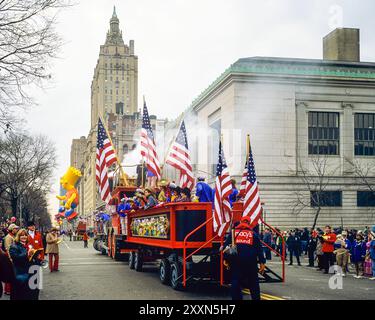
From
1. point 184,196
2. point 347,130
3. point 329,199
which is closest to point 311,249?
point 184,196

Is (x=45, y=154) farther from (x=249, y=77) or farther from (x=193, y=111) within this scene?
(x=249, y=77)

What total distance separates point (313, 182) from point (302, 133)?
188 inches

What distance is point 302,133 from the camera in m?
49.2

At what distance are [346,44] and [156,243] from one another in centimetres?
4341

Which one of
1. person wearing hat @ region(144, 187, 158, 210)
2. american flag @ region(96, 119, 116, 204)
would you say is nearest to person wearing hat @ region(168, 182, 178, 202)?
person wearing hat @ region(144, 187, 158, 210)

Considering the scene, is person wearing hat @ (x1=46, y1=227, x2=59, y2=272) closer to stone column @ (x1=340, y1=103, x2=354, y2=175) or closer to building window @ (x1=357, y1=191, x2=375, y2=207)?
building window @ (x1=357, y1=191, x2=375, y2=207)

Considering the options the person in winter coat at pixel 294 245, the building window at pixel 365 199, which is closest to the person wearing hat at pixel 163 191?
the person in winter coat at pixel 294 245

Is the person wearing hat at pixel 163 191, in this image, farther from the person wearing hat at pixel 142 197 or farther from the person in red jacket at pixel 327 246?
the person in red jacket at pixel 327 246

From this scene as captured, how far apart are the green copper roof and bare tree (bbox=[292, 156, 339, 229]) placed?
7.39 meters

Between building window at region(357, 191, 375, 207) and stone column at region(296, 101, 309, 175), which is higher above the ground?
stone column at region(296, 101, 309, 175)

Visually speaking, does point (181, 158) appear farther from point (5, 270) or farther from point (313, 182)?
point (313, 182)

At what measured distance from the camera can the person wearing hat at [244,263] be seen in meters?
10.4

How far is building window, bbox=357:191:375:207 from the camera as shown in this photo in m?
48.8
